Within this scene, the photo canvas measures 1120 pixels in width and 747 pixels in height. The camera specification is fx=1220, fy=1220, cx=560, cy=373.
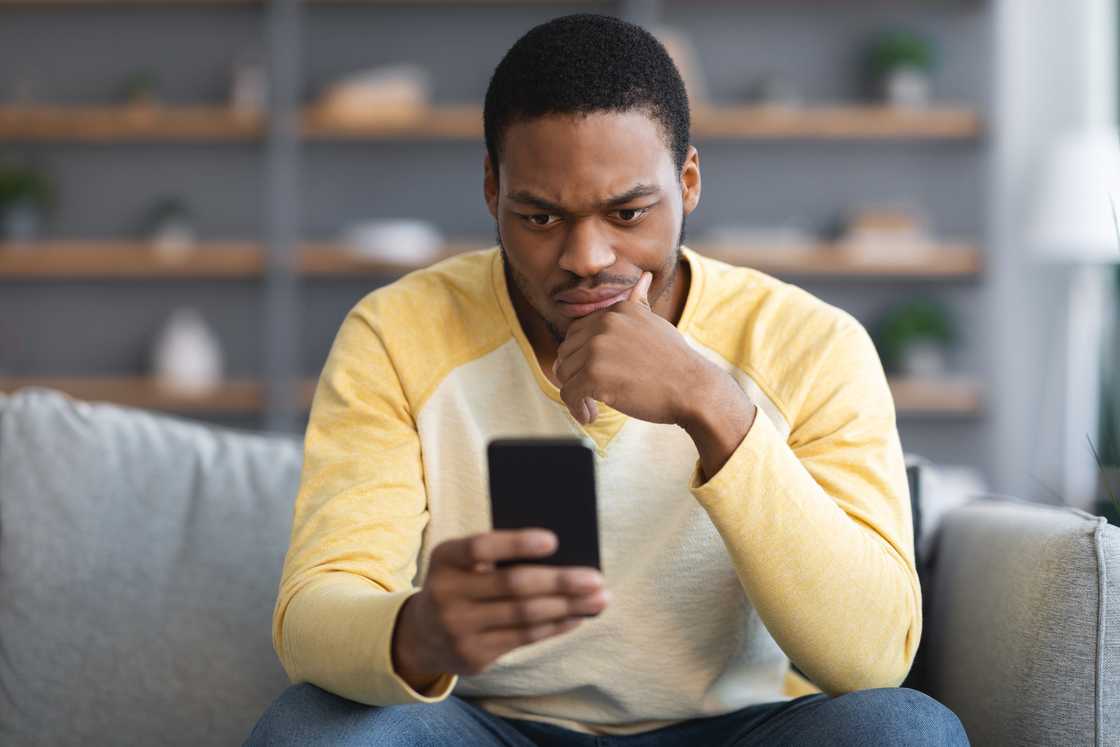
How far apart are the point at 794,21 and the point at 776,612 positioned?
3435 millimetres

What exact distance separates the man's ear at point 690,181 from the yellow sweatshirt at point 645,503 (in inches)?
3.1

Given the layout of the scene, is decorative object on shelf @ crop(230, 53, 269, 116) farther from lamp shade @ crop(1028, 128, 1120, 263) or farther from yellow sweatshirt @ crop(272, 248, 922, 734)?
yellow sweatshirt @ crop(272, 248, 922, 734)

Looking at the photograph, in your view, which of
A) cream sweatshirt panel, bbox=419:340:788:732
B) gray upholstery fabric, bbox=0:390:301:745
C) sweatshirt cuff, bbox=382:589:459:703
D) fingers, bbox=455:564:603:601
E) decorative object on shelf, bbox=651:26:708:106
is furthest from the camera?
decorative object on shelf, bbox=651:26:708:106

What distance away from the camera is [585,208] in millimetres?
1169

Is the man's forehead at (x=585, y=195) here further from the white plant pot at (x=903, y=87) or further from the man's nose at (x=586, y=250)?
the white plant pot at (x=903, y=87)

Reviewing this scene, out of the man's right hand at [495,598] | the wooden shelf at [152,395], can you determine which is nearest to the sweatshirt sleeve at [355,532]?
the man's right hand at [495,598]

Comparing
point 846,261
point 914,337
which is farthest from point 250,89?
point 914,337

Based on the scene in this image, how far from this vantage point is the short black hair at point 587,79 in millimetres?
1183

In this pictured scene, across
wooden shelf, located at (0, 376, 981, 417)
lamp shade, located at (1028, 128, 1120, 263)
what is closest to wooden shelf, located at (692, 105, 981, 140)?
lamp shade, located at (1028, 128, 1120, 263)

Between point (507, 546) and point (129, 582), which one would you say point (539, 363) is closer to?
point (507, 546)

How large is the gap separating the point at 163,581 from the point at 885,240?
3027mm

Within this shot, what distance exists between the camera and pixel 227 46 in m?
4.22

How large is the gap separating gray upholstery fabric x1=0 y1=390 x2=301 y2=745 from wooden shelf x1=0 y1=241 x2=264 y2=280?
8.19ft

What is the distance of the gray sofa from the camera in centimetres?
137
